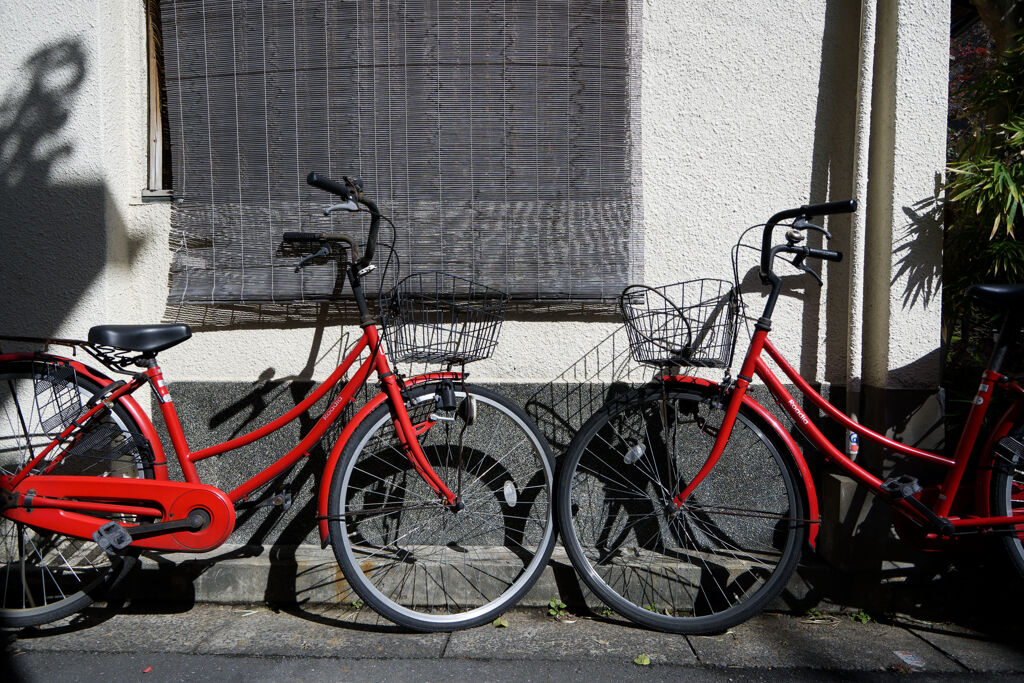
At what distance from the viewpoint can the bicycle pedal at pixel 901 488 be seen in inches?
110

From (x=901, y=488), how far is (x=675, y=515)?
0.90 metres

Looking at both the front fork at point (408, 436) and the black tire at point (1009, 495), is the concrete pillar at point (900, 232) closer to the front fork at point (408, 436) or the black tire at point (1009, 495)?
the black tire at point (1009, 495)

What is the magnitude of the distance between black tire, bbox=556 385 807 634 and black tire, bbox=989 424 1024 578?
757 mm

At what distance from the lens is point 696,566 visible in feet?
10.4

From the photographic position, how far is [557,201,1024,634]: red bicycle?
2773 mm

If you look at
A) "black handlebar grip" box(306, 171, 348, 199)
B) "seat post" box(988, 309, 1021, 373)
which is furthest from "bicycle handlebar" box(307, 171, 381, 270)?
"seat post" box(988, 309, 1021, 373)

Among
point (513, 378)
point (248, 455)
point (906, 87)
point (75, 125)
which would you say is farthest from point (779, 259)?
point (75, 125)

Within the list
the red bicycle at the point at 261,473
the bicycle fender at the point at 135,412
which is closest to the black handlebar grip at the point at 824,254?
the red bicycle at the point at 261,473

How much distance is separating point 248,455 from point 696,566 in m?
2.23

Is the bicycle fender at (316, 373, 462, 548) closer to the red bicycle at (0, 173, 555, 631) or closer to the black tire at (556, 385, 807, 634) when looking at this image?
the red bicycle at (0, 173, 555, 631)

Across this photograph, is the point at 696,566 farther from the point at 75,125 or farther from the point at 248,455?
the point at 75,125

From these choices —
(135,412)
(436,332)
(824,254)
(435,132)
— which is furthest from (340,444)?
(824,254)

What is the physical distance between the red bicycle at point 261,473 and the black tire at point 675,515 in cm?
28

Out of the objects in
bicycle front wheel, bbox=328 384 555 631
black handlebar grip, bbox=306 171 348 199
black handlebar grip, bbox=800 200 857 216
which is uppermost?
black handlebar grip, bbox=306 171 348 199
